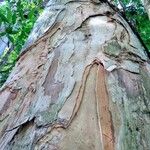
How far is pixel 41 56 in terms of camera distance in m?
1.60

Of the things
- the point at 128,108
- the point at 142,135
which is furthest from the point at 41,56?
the point at 142,135

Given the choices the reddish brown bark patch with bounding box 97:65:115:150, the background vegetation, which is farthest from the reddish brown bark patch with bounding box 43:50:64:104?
the background vegetation

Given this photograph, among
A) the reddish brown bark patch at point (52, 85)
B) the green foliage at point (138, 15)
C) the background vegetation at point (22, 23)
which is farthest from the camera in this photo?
the green foliage at point (138, 15)

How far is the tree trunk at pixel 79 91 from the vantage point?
988 mm

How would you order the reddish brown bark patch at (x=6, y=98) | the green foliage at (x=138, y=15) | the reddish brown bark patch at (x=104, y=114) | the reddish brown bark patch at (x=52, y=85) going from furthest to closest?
the green foliage at (x=138, y=15), the reddish brown bark patch at (x=6, y=98), the reddish brown bark patch at (x=52, y=85), the reddish brown bark patch at (x=104, y=114)

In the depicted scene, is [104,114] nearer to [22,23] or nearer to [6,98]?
[6,98]

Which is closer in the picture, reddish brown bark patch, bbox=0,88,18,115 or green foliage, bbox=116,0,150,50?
reddish brown bark patch, bbox=0,88,18,115

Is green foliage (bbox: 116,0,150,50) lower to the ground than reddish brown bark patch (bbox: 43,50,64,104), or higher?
lower

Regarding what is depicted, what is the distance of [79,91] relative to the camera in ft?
3.85

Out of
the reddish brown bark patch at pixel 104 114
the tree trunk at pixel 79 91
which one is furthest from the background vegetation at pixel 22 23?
the reddish brown bark patch at pixel 104 114

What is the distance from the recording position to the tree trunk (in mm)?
988

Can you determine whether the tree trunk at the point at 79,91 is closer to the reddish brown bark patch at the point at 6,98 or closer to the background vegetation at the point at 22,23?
the reddish brown bark patch at the point at 6,98

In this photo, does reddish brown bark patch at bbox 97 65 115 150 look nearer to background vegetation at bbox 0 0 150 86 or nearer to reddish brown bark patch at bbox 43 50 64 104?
reddish brown bark patch at bbox 43 50 64 104

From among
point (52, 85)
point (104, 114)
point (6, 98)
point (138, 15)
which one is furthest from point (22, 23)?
point (104, 114)
